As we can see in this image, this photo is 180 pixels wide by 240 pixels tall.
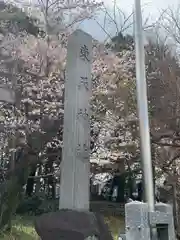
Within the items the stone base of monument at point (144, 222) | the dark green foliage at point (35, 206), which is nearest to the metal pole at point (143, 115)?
the stone base of monument at point (144, 222)

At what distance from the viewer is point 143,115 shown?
590 centimetres

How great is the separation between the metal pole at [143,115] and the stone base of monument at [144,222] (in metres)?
0.14

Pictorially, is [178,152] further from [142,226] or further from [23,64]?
[142,226]

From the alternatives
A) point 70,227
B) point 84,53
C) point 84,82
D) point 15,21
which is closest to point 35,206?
point 15,21

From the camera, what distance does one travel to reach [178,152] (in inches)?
486

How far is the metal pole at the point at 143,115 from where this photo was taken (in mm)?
5414

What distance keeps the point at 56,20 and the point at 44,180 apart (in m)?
10.7

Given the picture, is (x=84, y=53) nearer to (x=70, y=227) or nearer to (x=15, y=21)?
(x=70, y=227)

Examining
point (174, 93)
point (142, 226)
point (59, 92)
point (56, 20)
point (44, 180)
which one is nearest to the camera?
point (142, 226)

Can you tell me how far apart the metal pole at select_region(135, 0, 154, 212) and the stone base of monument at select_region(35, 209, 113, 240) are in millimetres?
896

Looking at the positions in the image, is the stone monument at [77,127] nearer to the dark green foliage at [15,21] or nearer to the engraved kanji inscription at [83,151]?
the engraved kanji inscription at [83,151]

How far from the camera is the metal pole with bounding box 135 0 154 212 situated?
5414 millimetres

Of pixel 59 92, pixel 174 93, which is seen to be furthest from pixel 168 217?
pixel 59 92

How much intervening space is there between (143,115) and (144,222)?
1.81 metres
